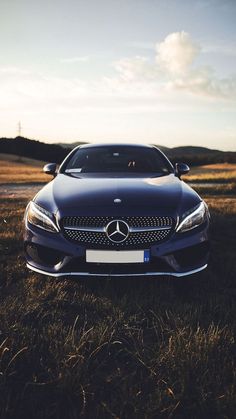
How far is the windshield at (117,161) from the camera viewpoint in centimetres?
529

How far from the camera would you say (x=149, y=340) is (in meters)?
2.90

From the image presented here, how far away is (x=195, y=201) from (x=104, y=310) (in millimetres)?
1373

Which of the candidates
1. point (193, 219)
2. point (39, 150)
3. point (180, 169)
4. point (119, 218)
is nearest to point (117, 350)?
point (119, 218)

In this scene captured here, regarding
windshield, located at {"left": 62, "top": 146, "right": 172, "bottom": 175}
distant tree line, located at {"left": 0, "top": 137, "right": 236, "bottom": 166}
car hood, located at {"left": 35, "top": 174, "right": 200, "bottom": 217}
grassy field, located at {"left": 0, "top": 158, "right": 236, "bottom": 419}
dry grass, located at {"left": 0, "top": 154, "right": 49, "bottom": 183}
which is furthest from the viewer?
distant tree line, located at {"left": 0, "top": 137, "right": 236, "bottom": 166}

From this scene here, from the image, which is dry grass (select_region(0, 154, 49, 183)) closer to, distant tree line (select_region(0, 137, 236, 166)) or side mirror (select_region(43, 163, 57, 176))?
side mirror (select_region(43, 163, 57, 176))

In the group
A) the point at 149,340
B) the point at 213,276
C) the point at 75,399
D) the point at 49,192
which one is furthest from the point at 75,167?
the point at 75,399

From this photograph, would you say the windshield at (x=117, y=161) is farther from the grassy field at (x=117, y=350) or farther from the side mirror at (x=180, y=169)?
the grassy field at (x=117, y=350)

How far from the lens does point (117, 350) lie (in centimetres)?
271

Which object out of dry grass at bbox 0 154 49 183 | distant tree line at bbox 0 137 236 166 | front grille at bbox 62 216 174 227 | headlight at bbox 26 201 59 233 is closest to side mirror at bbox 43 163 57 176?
headlight at bbox 26 201 59 233

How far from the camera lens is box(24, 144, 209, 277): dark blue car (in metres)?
3.55

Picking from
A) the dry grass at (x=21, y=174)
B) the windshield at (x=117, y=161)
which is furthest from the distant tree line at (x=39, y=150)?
the windshield at (x=117, y=161)

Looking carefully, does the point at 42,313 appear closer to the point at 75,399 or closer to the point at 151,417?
the point at 75,399

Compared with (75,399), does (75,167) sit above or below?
above

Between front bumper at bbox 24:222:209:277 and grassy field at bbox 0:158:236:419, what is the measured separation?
224mm
